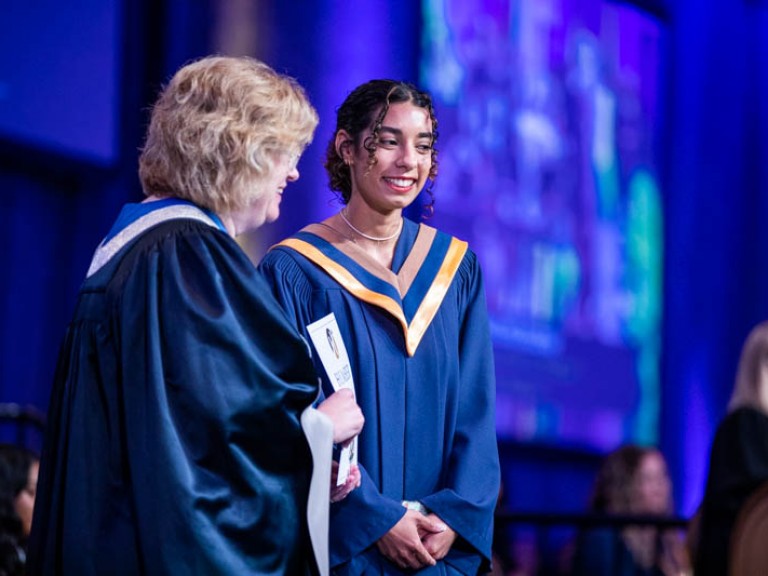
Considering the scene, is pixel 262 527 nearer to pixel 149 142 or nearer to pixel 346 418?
pixel 346 418

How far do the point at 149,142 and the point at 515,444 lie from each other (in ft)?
20.3

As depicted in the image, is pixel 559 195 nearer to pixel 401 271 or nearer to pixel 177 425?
pixel 401 271

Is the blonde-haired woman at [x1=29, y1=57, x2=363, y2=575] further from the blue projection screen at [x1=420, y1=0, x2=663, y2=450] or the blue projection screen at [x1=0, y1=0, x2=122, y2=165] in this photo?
the blue projection screen at [x1=420, y1=0, x2=663, y2=450]

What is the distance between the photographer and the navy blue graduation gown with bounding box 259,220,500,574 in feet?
10.7

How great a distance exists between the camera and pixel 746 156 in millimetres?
11391

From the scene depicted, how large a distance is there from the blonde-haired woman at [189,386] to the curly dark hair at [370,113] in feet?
2.04

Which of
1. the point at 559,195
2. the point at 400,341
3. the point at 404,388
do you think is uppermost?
the point at 559,195

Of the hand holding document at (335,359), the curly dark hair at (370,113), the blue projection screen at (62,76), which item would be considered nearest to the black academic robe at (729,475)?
the curly dark hair at (370,113)

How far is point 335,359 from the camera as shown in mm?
3141

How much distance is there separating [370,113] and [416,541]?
3.59 ft

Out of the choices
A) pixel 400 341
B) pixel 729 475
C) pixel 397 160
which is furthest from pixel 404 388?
pixel 729 475

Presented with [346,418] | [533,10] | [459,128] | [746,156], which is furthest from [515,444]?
[346,418]

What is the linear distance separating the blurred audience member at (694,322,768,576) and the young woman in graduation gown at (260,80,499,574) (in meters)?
1.72

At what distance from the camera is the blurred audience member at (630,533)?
6293 mm
